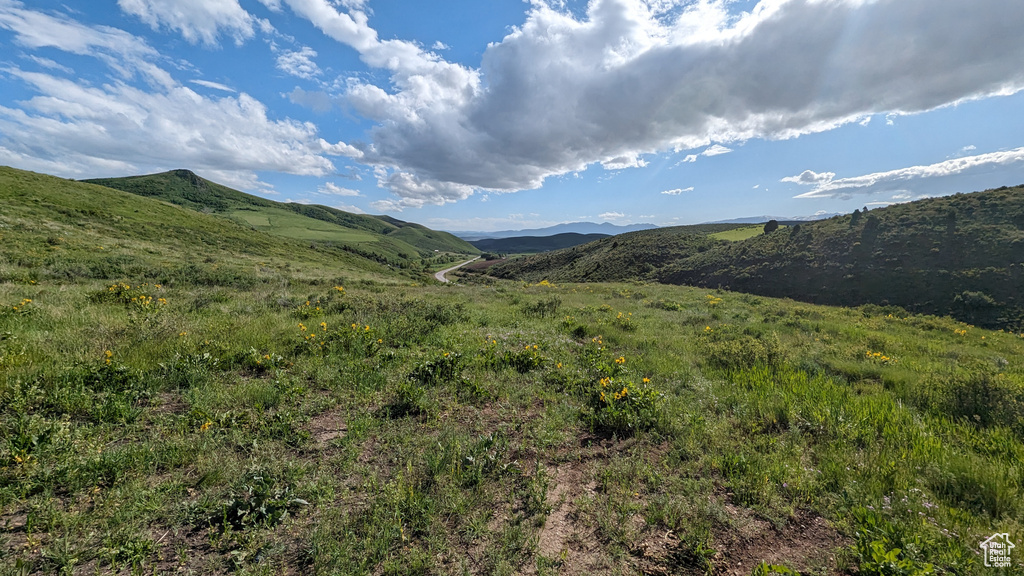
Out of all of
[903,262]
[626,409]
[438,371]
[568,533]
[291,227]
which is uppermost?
[291,227]

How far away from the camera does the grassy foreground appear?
9.69ft

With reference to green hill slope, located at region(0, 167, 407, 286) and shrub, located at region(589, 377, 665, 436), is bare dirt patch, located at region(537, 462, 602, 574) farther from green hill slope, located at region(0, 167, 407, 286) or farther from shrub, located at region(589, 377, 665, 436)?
green hill slope, located at region(0, 167, 407, 286)

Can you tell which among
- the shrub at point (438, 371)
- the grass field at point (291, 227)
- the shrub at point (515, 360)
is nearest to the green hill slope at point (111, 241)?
the shrub at point (438, 371)

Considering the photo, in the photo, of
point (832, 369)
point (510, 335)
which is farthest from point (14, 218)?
point (832, 369)

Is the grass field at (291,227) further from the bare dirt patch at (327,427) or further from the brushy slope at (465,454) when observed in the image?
the bare dirt patch at (327,427)

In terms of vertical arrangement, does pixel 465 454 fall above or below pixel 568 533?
above

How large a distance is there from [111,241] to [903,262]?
6345 centimetres

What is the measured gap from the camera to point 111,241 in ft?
80.8

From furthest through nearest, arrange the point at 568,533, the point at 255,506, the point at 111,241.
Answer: the point at 111,241 < the point at 568,533 < the point at 255,506

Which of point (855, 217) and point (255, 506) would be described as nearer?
point (255, 506)

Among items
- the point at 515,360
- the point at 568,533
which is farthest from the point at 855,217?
the point at 568,533

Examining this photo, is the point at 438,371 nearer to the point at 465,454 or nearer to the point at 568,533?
the point at 465,454

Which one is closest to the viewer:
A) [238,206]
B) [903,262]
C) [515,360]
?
[515,360]

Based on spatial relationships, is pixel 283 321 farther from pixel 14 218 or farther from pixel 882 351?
pixel 14 218
